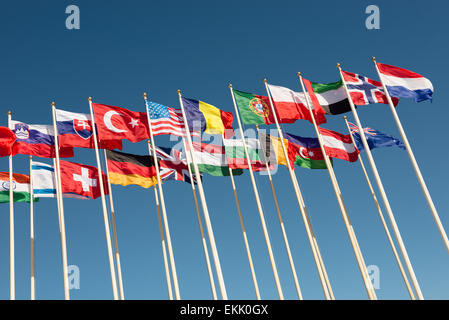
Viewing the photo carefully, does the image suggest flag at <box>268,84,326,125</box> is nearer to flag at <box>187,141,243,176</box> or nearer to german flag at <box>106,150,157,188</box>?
flag at <box>187,141,243,176</box>

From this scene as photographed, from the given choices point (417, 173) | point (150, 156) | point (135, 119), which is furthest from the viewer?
point (150, 156)

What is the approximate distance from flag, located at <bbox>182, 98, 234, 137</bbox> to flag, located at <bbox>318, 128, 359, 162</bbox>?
6.26 metres

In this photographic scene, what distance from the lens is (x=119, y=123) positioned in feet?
70.2

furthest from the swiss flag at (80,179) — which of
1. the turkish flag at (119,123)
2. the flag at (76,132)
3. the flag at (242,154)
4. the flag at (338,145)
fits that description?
the flag at (338,145)

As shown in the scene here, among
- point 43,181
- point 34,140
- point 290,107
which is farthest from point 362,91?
point 43,181

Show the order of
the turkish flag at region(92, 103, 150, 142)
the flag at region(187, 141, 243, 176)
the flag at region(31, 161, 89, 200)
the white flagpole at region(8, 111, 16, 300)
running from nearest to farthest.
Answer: the white flagpole at region(8, 111, 16, 300) → the turkish flag at region(92, 103, 150, 142) → the flag at region(31, 161, 89, 200) → the flag at region(187, 141, 243, 176)

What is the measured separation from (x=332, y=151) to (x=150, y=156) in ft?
37.8

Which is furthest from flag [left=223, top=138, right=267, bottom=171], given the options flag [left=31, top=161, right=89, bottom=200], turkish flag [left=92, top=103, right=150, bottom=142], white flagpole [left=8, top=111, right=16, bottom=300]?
white flagpole [left=8, top=111, right=16, bottom=300]

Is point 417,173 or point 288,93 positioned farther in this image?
point 288,93

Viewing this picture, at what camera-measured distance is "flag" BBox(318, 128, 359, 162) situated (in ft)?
81.6
